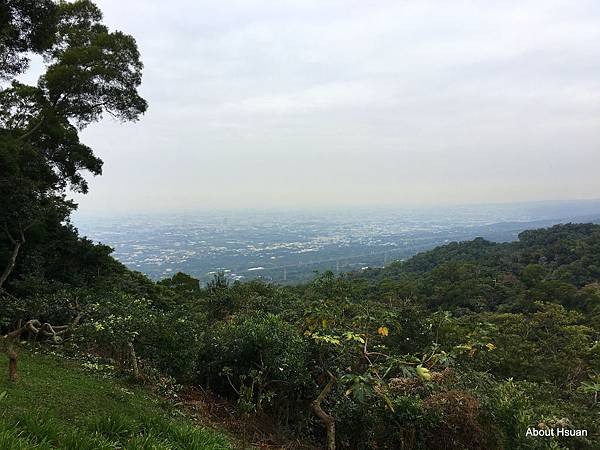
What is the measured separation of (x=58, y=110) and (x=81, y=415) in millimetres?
10401

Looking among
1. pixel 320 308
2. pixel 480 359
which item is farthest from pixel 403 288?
pixel 320 308

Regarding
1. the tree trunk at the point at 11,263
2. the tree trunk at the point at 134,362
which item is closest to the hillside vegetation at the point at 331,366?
the tree trunk at the point at 134,362

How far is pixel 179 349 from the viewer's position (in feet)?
24.3

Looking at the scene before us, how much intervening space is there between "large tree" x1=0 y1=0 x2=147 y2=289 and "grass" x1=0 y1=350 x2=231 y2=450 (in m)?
4.87

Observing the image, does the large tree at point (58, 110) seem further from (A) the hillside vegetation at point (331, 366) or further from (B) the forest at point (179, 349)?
(A) the hillside vegetation at point (331, 366)

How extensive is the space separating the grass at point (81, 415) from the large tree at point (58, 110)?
487 cm

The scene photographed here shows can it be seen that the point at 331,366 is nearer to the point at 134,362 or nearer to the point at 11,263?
the point at 134,362

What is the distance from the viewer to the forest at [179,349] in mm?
4414

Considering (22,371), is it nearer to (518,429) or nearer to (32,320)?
(32,320)

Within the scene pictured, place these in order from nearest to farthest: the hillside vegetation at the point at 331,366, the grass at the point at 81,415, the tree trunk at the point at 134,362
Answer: the grass at the point at 81,415, the hillside vegetation at the point at 331,366, the tree trunk at the point at 134,362

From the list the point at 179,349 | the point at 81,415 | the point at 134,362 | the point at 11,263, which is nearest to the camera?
the point at 81,415

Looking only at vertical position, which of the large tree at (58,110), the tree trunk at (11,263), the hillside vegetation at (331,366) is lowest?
the hillside vegetation at (331,366)

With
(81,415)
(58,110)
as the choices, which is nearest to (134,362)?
(81,415)

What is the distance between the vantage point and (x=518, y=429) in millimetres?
5664
